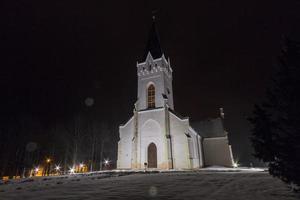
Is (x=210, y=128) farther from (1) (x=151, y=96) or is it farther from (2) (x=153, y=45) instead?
(2) (x=153, y=45)

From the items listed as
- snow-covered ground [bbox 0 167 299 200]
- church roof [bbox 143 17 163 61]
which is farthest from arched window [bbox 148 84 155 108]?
snow-covered ground [bbox 0 167 299 200]

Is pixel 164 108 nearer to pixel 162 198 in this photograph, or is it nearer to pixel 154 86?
pixel 154 86

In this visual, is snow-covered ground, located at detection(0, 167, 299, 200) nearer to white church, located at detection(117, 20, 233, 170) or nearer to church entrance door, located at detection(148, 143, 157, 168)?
white church, located at detection(117, 20, 233, 170)

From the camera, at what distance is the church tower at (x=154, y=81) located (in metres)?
33.2

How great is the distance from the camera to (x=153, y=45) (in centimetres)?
3875

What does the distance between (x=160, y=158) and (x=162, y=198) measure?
2255 centimetres

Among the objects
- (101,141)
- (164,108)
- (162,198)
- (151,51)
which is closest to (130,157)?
(164,108)

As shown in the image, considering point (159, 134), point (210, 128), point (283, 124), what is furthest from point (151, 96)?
point (283, 124)

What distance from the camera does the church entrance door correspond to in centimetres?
2936

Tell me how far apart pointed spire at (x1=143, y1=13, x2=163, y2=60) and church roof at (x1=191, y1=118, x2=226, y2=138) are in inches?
662

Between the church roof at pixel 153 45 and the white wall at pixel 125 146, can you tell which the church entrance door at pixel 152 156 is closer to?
the white wall at pixel 125 146

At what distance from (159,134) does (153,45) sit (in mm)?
17453

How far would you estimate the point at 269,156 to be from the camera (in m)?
6.04

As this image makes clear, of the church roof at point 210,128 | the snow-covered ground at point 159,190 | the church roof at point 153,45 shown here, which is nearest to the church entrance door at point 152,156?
the church roof at point 210,128
